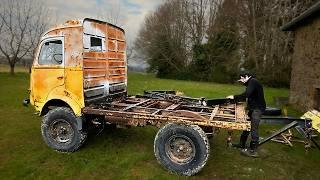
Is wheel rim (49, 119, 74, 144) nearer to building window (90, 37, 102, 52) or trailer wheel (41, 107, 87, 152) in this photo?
trailer wheel (41, 107, 87, 152)

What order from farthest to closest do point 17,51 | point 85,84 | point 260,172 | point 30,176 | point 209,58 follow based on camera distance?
point 209,58 → point 17,51 → point 85,84 → point 260,172 → point 30,176

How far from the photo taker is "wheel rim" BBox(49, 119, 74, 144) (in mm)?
7583

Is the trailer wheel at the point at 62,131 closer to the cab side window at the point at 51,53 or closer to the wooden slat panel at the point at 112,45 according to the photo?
the cab side window at the point at 51,53

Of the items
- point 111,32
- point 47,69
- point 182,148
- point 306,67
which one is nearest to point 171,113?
point 182,148

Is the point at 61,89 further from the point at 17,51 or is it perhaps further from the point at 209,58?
the point at 209,58

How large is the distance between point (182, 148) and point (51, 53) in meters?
4.02

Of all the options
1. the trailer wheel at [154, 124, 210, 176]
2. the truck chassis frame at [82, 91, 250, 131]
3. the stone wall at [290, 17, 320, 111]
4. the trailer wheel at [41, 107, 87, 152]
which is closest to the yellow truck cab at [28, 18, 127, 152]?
the trailer wheel at [41, 107, 87, 152]

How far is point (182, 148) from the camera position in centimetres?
649

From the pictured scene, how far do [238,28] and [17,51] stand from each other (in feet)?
74.5

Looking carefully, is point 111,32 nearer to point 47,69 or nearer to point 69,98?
point 47,69

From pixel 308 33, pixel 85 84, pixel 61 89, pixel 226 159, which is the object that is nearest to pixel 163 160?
pixel 226 159

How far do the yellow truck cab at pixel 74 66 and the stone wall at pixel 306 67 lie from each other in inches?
366

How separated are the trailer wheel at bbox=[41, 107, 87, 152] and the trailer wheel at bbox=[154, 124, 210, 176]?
2.11m

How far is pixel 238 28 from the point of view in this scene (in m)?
34.1
